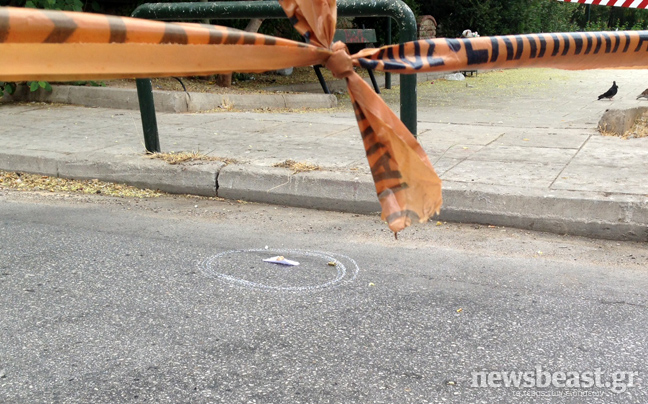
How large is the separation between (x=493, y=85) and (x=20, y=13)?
13727 millimetres

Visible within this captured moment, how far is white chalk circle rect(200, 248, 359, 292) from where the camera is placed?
3.46 metres

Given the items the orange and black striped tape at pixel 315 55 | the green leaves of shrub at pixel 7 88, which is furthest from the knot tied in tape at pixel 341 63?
the green leaves of shrub at pixel 7 88

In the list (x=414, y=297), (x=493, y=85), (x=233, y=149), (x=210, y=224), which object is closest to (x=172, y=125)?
(x=233, y=149)

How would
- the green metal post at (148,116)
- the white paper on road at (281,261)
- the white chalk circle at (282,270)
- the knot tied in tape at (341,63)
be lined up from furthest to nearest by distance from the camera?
the green metal post at (148,116)
the white paper on road at (281,261)
the white chalk circle at (282,270)
the knot tied in tape at (341,63)

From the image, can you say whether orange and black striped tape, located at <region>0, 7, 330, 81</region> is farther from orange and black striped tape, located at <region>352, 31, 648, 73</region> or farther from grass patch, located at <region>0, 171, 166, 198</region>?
grass patch, located at <region>0, 171, 166, 198</region>

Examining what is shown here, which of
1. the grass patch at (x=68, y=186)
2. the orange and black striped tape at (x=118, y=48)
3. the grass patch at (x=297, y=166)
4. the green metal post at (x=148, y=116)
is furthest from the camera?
the green metal post at (x=148, y=116)

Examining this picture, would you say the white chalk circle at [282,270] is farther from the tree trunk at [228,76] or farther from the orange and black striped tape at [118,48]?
the tree trunk at [228,76]

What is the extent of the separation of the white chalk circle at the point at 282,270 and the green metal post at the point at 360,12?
56.5 inches

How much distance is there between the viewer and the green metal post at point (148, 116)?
19.1 feet

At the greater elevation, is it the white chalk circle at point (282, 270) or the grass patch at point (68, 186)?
the grass patch at point (68, 186)

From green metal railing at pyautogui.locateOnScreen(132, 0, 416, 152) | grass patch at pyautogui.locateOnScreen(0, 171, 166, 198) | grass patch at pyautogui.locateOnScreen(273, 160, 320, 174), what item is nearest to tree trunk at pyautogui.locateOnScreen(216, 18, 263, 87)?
grass patch at pyautogui.locateOnScreen(0, 171, 166, 198)

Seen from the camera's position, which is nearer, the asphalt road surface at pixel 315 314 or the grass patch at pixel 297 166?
the asphalt road surface at pixel 315 314

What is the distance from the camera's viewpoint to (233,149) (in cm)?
612

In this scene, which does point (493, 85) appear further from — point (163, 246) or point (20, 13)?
point (20, 13)
